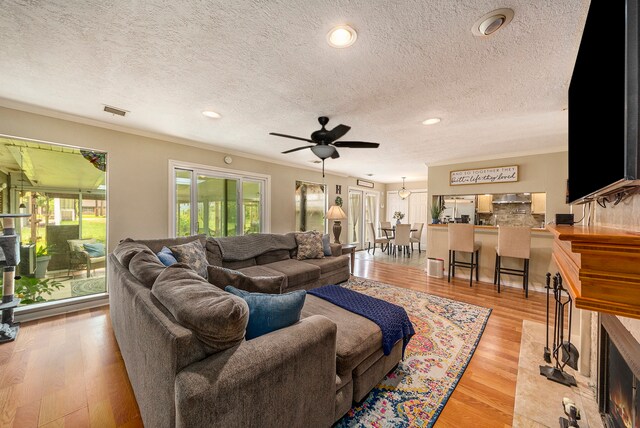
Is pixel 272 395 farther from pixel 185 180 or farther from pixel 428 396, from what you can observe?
pixel 185 180

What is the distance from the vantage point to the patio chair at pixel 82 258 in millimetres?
3238

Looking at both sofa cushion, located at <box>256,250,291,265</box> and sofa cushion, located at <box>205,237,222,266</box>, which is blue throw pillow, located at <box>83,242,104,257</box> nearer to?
sofa cushion, located at <box>205,237,222,266</box>

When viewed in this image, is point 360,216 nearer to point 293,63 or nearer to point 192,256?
point 192,256

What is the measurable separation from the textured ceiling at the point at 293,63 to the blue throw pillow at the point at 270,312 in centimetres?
160

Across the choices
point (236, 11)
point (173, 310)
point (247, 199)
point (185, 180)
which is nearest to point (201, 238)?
point (185, 180)

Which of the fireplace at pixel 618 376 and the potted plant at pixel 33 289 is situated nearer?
the fireplace at pixel 618 376

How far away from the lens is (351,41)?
64.0 inches

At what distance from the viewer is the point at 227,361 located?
3.14ft

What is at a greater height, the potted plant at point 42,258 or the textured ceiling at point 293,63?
the textured ceiling at point 293,63

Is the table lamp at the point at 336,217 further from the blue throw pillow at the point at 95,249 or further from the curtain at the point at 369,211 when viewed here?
the blue throw pillow at the point at 95,249

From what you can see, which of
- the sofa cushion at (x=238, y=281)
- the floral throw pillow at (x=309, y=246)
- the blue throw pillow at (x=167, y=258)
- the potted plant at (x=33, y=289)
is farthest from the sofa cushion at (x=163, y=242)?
the sofa cushion at (x=238, y=281)

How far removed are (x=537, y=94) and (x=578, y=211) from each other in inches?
45.7

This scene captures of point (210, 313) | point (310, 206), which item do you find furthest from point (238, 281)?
point (310, 206)

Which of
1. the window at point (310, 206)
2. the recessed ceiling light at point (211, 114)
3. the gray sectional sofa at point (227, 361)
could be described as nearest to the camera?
the gray sectional sofa at point (227, 361)
